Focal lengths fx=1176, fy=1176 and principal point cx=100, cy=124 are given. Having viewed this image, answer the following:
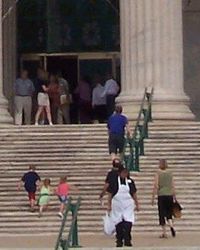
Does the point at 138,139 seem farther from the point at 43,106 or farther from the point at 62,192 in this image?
the point at 43,106

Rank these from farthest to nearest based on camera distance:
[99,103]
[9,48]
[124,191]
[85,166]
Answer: [9,48] < [99,103] < [85,166] < [124,191]

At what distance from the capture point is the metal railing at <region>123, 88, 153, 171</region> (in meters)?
25.3

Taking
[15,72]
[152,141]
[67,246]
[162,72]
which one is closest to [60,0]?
[15,72]

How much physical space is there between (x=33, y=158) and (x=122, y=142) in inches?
96.5

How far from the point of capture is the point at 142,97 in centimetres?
3006

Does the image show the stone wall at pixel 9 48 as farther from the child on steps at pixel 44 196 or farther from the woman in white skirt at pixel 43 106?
the child on steps at pixel 44 196

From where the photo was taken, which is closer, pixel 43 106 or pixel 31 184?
pixel 31 184

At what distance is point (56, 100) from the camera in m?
33.2

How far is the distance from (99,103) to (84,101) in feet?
4.17

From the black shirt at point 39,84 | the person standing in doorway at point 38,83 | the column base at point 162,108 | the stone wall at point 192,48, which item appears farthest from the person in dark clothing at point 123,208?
the stone wall at point 192,48

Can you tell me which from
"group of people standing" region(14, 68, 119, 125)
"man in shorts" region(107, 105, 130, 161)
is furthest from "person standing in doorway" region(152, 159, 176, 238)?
"group of people standing" region(14, 68, 119, 125)

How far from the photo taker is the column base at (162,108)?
2988 cm

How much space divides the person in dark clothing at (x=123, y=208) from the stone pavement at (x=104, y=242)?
1.14 feet

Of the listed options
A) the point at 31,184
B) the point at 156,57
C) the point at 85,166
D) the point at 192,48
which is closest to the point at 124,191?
the point at 31,184
